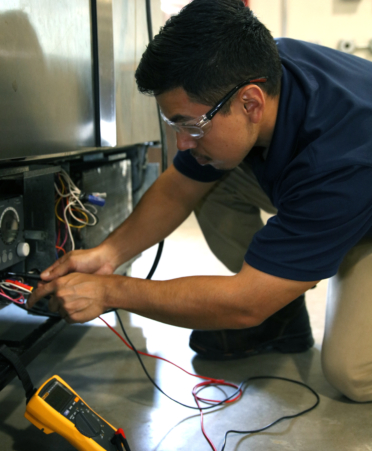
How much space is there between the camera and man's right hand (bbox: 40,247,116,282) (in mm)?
908

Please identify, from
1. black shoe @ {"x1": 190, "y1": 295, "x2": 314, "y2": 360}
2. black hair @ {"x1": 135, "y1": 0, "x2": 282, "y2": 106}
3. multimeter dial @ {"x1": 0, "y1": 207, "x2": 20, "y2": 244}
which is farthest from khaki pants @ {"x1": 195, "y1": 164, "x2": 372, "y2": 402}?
multimeter dial @ {"x1": 0, "y1": 207, "x2": 20, "y2": 244}

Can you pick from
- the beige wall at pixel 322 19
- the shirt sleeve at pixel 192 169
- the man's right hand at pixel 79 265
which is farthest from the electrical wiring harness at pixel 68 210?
the beige wall at pixel 322 19

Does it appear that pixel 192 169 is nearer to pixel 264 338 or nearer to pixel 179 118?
pixel 179 118

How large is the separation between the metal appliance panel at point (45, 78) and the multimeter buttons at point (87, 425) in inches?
17.8

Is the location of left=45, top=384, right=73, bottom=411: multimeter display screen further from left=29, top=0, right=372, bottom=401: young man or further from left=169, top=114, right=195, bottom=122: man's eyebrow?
left=169, top=114, right=195, bottom=122: man's eyebrow

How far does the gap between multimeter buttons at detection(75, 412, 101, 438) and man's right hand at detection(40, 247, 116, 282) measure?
11.2 inches

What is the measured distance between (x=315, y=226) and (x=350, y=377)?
16.4 inches

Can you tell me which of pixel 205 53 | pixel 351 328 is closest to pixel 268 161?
pixel 205 53

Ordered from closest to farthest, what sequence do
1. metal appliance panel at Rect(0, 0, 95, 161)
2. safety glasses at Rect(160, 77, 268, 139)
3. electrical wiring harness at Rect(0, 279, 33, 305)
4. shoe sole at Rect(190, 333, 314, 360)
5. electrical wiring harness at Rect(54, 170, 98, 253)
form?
metal appliance panel at Rect(0, 0, 95, 161) < safety glasses at Rect(160, 77, 268, 139) < electrical wiring harness at Rect(0, 279, 33, 305) < electrical wiring harness at Rect(54, 170, 98, 253) < shoe sole at Rect(190, 333, 314, 360)

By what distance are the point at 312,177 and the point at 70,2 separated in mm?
575

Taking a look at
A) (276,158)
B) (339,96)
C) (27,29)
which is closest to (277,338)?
(276,158)

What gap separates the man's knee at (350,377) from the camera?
0.96 metres

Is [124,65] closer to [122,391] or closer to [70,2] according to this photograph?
[70,2]

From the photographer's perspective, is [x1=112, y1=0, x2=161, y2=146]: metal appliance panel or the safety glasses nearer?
the safety glasses
